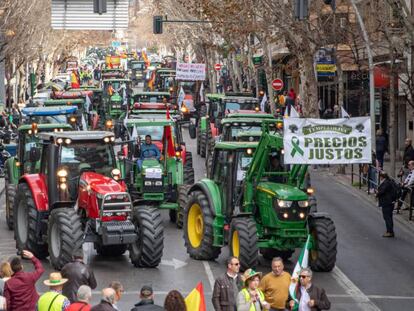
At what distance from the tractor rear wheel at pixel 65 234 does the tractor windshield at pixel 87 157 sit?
4.22ft

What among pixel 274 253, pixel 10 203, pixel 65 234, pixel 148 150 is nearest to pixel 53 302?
pixel 65 234

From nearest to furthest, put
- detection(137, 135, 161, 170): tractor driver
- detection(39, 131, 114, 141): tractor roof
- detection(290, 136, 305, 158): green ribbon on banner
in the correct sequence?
detection(290, 136, 305, 158): green ribbon on banner
detection(39, 131, 114, 141): tractor roof
detection(137, 135, 161, 170): tractor driver

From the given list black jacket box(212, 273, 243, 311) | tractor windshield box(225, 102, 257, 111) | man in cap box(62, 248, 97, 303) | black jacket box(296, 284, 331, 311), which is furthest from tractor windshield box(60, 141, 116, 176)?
tractor windshield box(225, 102, 257, 111)

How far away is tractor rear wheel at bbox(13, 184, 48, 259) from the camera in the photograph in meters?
22.9

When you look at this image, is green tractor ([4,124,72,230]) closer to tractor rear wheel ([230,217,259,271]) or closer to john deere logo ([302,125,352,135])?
tractor rear wheel ([230,217,259,271])

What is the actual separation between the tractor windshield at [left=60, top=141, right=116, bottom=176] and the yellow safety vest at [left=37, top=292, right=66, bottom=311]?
8416mm

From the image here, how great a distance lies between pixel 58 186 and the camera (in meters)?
22.8

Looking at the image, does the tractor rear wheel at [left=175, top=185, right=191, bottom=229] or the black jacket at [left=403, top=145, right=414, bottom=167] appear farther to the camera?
the black jacket at [left=403, top=145, right=414, bottom=167]

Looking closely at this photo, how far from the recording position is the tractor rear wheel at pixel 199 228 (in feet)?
76.1

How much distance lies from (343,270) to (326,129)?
357cm

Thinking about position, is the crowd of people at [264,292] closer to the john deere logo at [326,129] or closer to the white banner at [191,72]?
the john deere logo at [326,129]

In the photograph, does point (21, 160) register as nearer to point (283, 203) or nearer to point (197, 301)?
point (283, 203)

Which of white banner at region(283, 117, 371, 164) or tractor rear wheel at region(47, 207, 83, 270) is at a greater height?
white banner at region(283, 117, 371, 164)

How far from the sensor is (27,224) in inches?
918
